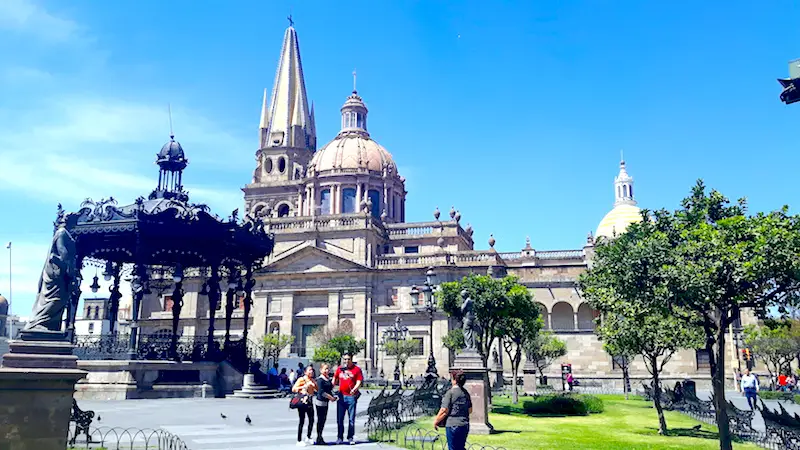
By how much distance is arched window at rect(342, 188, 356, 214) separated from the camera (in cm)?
5534

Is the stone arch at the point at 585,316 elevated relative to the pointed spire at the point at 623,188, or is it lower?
lower

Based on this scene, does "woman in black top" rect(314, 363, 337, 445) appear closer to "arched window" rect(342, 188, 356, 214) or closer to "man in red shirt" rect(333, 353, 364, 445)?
"man in red shirt" rect(333, 353, 364, 445)

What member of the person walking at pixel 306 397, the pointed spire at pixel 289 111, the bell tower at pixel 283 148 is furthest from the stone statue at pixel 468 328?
the pointed spire at pixel 289 111

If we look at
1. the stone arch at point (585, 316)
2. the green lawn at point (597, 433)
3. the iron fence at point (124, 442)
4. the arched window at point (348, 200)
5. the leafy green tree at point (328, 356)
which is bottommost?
the green lawn at point (597, 433)

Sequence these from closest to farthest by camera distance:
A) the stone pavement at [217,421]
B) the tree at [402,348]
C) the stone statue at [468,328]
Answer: the stone pavement at [217,421]
the stone statue at [468,328]
the tree at [402,348]

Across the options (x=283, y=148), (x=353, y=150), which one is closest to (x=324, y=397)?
(x=353, y=150)

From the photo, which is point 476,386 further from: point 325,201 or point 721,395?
point 325,201

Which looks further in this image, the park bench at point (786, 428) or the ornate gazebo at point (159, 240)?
the ornate gazebo at point (159, 240)

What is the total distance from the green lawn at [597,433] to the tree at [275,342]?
2758 centimetres

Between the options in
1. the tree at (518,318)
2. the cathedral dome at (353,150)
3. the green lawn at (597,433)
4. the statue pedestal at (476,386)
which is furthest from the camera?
the cathedral dome at (353,150)

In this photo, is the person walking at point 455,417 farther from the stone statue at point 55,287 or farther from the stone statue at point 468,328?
the stone statue at point 468,328

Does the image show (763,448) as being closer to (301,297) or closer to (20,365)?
(20,365)

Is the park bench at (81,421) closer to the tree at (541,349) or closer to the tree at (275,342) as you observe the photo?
the tree at (541,349)

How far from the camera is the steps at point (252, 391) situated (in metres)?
Answer: 23.8
